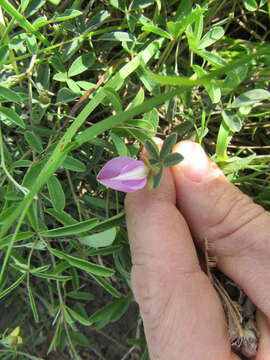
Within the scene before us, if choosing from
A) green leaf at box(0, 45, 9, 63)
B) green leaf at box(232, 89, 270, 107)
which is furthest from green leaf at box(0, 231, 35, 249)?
green leaf at box(232, 89, 270, 107)

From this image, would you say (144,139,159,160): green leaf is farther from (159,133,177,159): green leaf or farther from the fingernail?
the fingernail

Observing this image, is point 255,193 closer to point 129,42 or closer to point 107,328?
point 129,42

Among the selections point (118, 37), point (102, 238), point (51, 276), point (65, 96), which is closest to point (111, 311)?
point (51, 276)

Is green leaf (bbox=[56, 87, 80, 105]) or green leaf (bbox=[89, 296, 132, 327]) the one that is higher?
green leaf (bbox=[56, 87, 80, 105])

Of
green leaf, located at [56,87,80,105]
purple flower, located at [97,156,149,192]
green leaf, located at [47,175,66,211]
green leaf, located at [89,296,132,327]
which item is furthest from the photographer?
green leaf, located at [89,296,132,327]

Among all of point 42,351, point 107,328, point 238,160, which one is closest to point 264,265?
point 238,160
